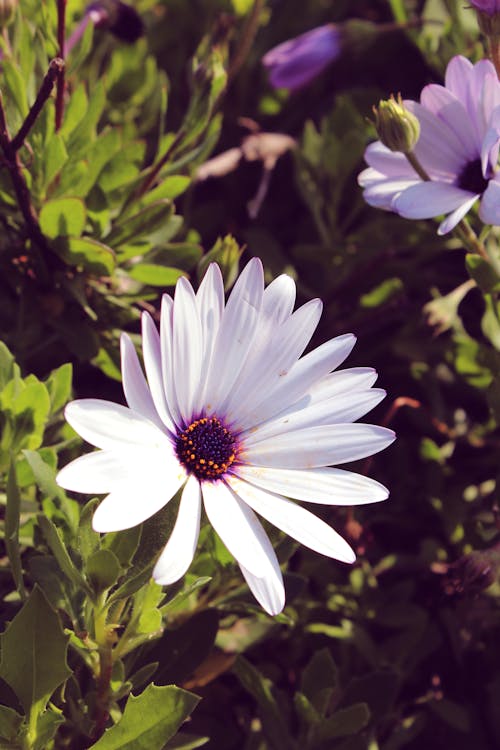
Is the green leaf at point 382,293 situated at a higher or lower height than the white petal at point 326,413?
lower

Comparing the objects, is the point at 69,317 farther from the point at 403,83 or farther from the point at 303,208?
the point at 403,83

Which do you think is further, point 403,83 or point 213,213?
point 403,83

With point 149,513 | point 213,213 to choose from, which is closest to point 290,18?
point 213,213

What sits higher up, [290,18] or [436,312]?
[290,18]

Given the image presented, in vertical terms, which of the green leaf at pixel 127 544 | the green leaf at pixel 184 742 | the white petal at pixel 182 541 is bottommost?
the green leaf at pixel 184 742

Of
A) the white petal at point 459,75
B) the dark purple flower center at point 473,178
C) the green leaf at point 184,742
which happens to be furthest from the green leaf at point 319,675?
the white petal at point 459,75

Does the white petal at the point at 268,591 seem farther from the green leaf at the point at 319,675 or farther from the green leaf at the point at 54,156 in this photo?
the green leaf at the point at 54,156
